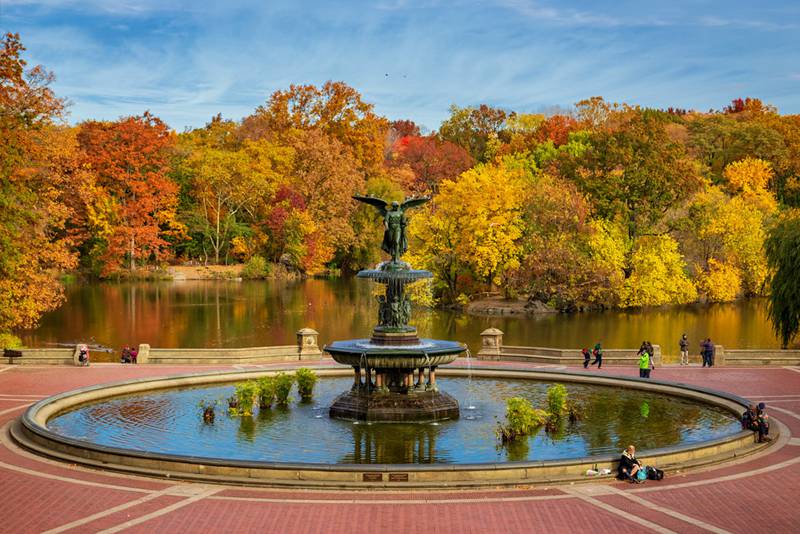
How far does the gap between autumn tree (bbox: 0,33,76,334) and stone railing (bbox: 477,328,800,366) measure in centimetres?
2139

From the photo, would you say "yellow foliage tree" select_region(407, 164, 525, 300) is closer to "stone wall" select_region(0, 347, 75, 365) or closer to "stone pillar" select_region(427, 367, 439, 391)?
"stone wall" select_region(0, 347, 75, 365)

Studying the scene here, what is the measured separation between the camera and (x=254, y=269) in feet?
327

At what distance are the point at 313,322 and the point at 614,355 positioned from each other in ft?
86.1

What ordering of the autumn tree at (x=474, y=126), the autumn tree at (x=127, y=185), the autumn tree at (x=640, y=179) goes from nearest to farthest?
the autumn tree at (x=640, y=179)
the autumn tree at (x=127, y=185)
the autumn tree at (x=474, y=126)

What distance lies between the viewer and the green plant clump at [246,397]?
25547 millimetres

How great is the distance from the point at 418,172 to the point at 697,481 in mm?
108505

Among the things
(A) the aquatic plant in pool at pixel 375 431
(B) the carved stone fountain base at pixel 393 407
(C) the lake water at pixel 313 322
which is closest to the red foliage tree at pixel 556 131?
(C) the lake water at pixel 313 322

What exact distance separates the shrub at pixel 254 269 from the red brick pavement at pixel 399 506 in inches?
3130

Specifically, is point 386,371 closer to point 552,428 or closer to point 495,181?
point 552,428

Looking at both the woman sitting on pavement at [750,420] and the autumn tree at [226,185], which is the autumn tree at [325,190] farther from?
the woman sitting on pavement at [750,420]

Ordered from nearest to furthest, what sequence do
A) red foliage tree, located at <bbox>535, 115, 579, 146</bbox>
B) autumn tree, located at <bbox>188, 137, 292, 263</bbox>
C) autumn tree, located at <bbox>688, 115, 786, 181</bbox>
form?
autumn tree, located at <bbox>688, 115, 786, 181</bbox> < autumn tree, located at <bbox>188, 137, 292, 263</bbox> < red foliage tree, located at <bbox>535, 115, 579, 146</bbox>

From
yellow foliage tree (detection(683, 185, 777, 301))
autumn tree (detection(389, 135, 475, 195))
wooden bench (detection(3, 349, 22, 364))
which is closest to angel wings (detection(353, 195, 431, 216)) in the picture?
wooden bench (detection(3, 349, 22, 364))

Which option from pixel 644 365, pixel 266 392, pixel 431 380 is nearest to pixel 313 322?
pixel 644 365

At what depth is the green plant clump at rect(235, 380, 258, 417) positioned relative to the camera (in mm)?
25547
